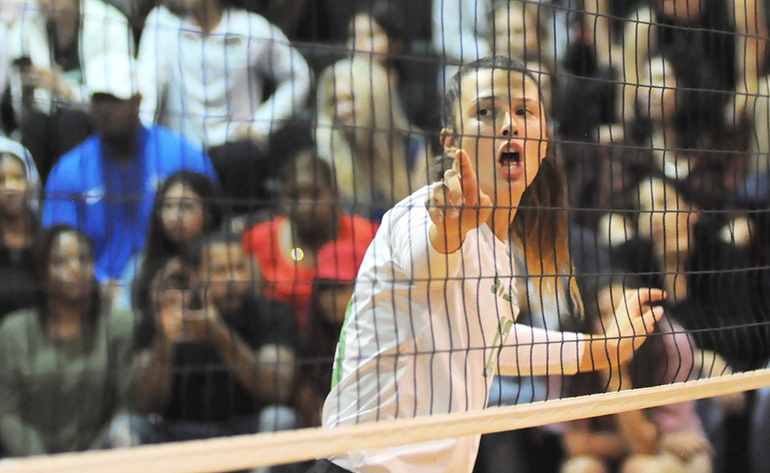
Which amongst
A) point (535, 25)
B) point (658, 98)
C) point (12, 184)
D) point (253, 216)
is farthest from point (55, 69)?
point (658, 98)

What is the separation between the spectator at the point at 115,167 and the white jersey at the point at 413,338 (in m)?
0.42

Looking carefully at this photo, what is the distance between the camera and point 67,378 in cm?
162

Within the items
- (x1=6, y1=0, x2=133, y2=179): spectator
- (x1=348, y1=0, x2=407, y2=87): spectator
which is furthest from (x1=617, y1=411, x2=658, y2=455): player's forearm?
(x1=6, y1=0, x2=133, y2=179): spectator

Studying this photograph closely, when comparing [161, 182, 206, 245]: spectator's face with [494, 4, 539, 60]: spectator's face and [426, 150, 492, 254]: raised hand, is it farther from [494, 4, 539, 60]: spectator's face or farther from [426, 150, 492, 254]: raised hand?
[494, 4, 539, 60]: spectator's face

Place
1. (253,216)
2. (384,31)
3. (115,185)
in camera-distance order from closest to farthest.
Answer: (115,185), (253,216), (384,31)

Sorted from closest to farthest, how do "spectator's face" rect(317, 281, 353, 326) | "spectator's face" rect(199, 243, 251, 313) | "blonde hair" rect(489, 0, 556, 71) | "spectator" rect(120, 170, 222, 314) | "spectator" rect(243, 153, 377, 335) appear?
"spectator" rect(120, 170, 222, 314) → "spectator's face" rect(199, 243, 251, 313) → "spectator" rect(243, 153, 377, 335) → "spectator's face" rect(317, 281, 353, 326) → "blonde hair" rect(489, 0, 556, 71)

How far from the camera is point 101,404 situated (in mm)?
1677

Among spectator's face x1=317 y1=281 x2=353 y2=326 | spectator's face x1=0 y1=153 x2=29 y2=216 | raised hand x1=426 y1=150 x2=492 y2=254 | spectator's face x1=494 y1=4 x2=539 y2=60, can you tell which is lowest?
spectator's face x1=317 y1=281 x2=353 y2=326

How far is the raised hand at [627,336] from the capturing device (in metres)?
1.79

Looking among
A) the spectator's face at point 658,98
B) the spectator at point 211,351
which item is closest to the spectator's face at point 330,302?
the spectator at point 211,351

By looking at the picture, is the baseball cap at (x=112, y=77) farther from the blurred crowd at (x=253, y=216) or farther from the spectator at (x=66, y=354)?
the spectator at (x=66, y=354)

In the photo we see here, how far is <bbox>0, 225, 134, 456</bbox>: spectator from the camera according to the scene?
5.17 ft

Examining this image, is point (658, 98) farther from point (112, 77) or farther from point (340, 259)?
point (112, 77)

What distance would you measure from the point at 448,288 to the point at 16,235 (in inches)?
34.3
